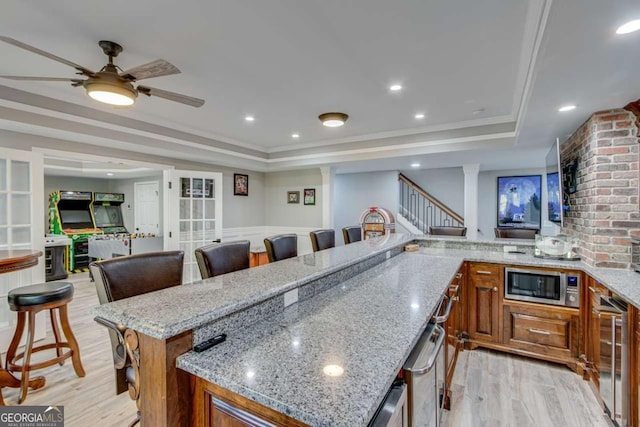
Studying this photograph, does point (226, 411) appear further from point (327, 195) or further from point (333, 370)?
point (327, 195)

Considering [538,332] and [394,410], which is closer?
[394,410]

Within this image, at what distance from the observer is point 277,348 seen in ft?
3.52

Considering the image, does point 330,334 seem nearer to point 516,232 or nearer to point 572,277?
point 572,277

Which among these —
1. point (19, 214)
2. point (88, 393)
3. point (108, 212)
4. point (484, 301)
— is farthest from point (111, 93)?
point (108, 212)

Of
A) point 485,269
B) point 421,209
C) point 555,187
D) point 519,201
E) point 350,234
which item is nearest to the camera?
point 485,269

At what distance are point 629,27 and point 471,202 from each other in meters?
4.07

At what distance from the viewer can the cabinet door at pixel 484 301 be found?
293 cm

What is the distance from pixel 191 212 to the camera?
5102 millimetres

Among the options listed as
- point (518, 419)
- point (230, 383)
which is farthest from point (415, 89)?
point (230, 383)

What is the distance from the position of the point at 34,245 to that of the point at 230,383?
3.74 m

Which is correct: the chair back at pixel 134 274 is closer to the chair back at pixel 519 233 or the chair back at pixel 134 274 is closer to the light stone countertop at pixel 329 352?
the light stone countertop at pixel 329 352

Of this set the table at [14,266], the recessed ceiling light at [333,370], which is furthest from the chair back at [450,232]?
the table at [14,266]

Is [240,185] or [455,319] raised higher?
[240,185]

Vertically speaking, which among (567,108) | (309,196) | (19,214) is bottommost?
(19,214)
